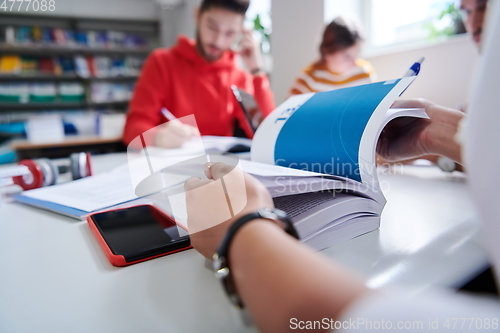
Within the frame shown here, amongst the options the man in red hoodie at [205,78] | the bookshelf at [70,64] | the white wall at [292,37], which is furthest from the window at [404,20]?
the bookshelf at [70,64]

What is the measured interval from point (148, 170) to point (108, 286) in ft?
1.07

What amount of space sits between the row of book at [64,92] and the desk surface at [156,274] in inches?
146

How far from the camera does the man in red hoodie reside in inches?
55.8

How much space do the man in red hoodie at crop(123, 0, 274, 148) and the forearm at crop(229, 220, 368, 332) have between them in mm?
1176

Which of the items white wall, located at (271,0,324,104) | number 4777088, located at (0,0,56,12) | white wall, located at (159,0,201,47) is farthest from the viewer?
white wall, located at (159,0,201,47)

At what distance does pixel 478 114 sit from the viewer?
0.17m

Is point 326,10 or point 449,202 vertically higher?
point 326,10

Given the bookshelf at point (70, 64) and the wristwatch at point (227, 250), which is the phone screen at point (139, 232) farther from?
the bookshelf at point (70, 64)

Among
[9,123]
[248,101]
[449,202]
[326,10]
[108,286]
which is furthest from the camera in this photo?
[9,123]

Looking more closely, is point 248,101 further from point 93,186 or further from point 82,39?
point 82,39

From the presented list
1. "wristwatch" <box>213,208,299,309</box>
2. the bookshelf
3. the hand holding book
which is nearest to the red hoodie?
the hand holding book

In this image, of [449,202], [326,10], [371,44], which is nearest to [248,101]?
[449,202]

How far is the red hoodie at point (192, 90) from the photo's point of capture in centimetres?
148

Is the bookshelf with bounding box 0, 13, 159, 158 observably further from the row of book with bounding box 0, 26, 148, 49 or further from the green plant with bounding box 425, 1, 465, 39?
the green plant with bounding box 425, 1, 465, 39
